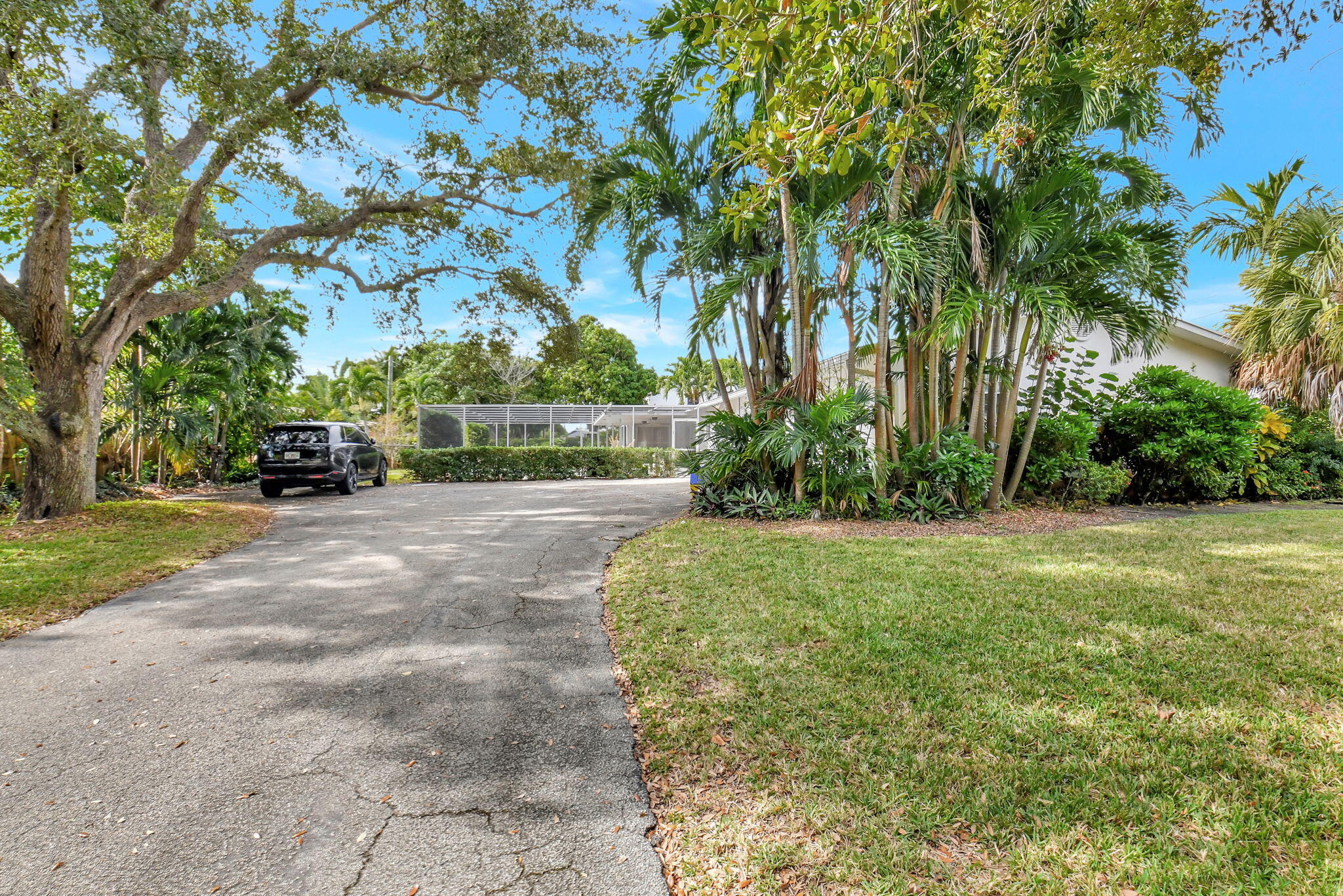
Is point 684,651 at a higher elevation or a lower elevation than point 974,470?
lower

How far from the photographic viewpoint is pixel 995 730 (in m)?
2.51

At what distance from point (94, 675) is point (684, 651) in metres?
3.24

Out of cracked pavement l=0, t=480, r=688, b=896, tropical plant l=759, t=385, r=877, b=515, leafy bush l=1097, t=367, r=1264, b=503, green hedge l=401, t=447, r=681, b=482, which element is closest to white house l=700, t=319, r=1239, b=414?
leafy bush l=1097, t=367, r=1264, b=503

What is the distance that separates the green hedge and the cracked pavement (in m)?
13.6

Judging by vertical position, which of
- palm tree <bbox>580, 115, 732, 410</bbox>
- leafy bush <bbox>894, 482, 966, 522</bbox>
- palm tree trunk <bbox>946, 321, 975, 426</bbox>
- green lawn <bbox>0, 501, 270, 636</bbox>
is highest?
palm tree <bbox>580, 115, 732, 410</bbox>

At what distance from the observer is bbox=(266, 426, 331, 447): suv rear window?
11953 mm

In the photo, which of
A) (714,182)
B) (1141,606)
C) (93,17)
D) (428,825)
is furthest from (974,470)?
(93,17)

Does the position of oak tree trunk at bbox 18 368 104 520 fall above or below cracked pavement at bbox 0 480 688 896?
above

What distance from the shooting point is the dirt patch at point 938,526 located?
6883mm

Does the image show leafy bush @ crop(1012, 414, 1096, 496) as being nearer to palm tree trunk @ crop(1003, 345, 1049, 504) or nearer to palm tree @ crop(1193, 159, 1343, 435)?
palm tree trunk @ crop(1003, 345, 1049, 504)

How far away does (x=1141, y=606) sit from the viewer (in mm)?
4055

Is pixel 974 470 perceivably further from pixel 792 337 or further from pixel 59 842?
pixel 59 842

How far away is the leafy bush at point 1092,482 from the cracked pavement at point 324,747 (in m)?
7.72

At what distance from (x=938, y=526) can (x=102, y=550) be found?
9351mm
